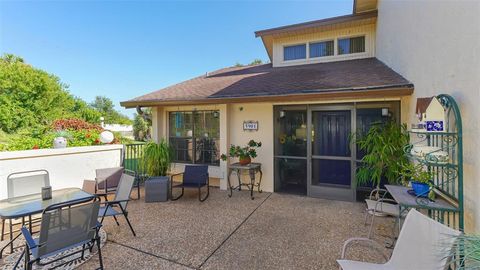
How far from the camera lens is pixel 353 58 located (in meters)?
7.14

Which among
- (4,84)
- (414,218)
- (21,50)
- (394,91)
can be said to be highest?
(21,50)

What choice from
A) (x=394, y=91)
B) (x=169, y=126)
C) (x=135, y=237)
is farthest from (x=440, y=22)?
(x=169, y=126)

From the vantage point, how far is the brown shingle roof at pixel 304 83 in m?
4.69

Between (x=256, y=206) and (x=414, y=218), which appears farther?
(x=256, y=206)

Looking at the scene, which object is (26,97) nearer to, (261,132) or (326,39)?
(261,132)

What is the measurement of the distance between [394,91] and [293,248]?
11.9 feet

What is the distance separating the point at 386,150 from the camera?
4.36 meters

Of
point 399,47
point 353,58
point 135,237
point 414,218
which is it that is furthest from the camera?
point 353,58

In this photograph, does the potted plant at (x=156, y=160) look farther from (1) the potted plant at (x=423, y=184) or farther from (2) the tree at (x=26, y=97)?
(2) the tree at (x=26, y=97)

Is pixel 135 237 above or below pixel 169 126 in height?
below

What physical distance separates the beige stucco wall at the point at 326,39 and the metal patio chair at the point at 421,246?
6.45 metres

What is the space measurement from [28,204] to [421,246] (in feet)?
15.8

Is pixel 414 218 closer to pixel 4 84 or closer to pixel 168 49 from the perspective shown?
pixel 168 49

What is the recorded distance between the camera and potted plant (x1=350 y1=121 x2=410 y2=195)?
A: 4.36 meters
